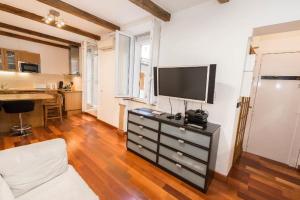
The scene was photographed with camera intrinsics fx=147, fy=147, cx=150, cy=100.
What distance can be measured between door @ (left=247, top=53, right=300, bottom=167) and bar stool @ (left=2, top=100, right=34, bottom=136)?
4.76 metres

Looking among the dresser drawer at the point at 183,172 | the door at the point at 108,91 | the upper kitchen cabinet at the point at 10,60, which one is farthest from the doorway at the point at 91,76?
the dresser drawer at the point at 183,172

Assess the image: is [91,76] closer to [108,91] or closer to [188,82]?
[108,91]

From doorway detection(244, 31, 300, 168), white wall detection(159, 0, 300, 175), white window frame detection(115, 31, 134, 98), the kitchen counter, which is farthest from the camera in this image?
the kitchen counter

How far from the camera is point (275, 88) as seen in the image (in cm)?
276

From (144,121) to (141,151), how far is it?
563 mm

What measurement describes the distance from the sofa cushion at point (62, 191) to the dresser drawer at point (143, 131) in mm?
1245

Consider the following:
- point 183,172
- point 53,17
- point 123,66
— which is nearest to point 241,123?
point 183,172

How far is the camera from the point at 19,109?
305cm

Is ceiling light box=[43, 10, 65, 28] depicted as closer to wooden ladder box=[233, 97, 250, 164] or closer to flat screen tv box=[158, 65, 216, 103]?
flat screen tv box=[158, 65, 216, 103]

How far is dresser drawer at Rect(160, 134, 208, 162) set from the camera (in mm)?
1860

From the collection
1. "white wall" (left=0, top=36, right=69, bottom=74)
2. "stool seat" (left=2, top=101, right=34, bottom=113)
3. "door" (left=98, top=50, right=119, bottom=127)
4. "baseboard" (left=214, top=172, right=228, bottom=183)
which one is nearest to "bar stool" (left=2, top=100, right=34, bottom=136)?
"stool seat" (left=2, top=101, right=34, bottom=113)

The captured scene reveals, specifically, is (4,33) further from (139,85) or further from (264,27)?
(264,27)

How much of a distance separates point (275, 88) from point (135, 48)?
3.02 m

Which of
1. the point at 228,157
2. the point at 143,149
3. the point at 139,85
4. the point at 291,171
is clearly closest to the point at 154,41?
the point at 139,85
